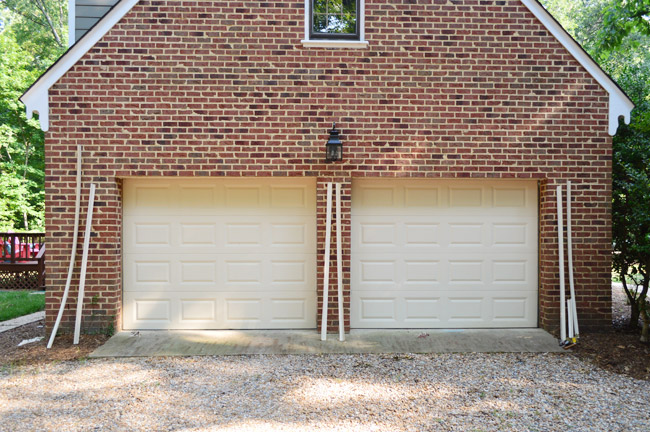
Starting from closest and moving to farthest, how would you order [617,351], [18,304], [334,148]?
[617,351] → [334,148] → [18,304]

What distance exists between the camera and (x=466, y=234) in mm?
6555

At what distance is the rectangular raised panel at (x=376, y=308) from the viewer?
6512 millimetres

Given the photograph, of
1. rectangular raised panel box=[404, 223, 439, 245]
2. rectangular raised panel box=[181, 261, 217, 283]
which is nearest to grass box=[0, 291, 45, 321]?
rectangular raised panel box=[181, 261, 217, 283]

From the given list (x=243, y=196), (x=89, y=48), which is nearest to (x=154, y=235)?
A: (x=243, y=196)

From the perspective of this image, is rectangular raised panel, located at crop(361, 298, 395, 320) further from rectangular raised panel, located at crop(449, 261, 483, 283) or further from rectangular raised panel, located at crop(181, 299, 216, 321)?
rectangular raised panel, located at crop(181, 299, 216, 321)

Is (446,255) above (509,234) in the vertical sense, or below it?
below

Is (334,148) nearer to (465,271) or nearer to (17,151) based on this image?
(465,271)

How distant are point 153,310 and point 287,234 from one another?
207 centimetres

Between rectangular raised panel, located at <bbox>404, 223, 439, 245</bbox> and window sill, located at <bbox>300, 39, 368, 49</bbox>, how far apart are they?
96.7 inches

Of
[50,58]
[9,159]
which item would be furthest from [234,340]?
[50,58]

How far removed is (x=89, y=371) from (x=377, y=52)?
504cm

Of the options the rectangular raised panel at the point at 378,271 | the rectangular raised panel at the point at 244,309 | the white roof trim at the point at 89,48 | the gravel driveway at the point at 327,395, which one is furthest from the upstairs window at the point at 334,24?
the gravel driveway at the point at 327,395

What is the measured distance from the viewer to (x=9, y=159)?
17109 mm

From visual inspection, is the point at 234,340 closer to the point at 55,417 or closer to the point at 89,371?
the point at 89,371
